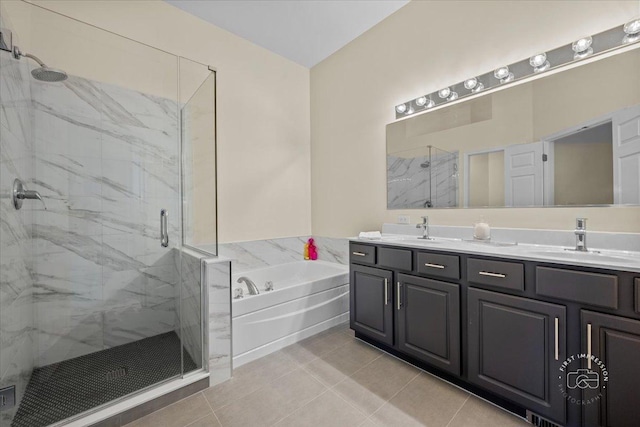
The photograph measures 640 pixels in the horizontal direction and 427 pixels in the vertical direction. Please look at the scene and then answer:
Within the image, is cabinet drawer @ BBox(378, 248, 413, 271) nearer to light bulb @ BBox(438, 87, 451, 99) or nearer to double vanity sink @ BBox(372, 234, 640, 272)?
double vanity sink @ BBox(372, 234, 640, 272)

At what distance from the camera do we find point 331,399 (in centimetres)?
161

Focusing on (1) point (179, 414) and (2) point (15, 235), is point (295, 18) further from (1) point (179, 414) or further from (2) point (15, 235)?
(1) point (179, 414)

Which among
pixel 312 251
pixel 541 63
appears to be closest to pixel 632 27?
pixel 541 63

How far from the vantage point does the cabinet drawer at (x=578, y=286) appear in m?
1.13

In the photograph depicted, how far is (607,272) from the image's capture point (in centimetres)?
115

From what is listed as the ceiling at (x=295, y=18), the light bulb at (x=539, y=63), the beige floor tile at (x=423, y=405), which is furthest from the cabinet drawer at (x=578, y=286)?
the ceiling at (x=295, y=18)

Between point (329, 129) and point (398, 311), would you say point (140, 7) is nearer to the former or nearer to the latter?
point (329, 129)

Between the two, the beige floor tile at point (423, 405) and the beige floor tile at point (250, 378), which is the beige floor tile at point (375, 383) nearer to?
the beige floor tile at point (423, 405)

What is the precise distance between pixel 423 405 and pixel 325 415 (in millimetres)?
568

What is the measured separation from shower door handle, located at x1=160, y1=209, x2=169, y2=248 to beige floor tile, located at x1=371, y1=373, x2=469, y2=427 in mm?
1839

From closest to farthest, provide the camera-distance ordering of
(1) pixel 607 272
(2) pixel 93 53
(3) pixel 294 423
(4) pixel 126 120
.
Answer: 1. (1) pixel 607 272
2. (3) pixel 294 423
3. (2) pixel 93 53
4. (4) pixel 126 120

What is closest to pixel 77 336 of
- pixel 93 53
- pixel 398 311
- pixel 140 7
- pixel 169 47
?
pixel 93 53

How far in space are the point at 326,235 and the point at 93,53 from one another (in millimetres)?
2595

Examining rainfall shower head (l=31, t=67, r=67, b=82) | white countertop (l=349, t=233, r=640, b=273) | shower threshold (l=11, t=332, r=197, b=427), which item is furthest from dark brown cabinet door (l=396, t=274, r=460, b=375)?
rainfall shower head (l=31, t=67, r=67, b=82)
